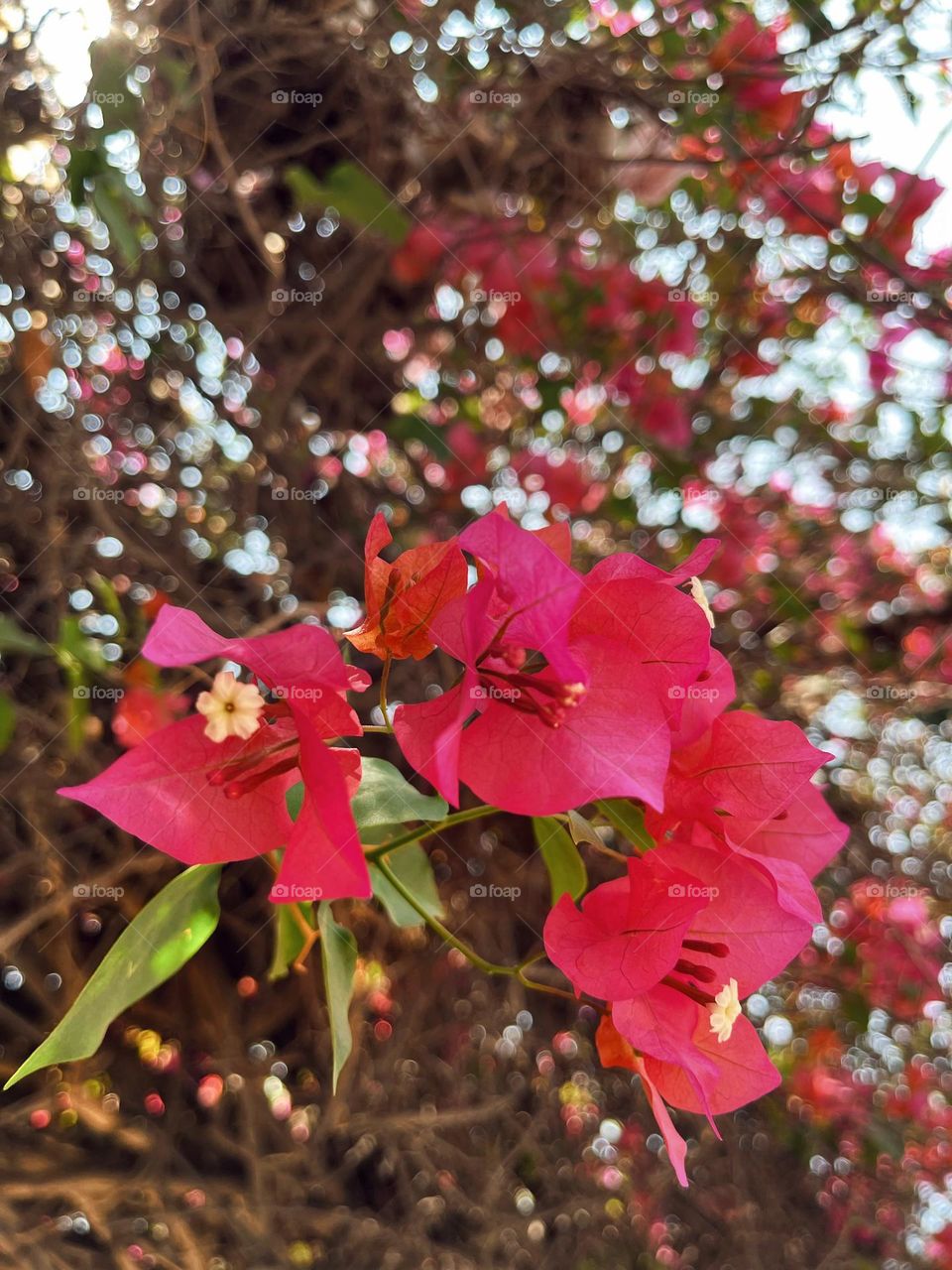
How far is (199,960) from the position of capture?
1115 mm

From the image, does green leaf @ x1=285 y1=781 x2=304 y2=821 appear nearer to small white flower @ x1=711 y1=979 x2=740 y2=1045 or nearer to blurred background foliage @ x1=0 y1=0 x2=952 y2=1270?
small white flower @ x1=711 y1=979 x2=740 y2=1045

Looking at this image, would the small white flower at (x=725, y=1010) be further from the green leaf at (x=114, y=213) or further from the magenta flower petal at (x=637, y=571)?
the green leaf at (x=114, y=213)

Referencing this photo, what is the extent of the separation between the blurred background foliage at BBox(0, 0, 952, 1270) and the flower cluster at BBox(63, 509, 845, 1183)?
437 millimetres

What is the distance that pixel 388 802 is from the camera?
0.46m

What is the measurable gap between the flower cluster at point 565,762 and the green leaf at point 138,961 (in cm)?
8

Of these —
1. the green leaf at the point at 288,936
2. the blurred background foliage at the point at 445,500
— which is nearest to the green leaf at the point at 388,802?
the green leaf at the point at 288,936

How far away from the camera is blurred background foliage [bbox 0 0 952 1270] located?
3.31 ft

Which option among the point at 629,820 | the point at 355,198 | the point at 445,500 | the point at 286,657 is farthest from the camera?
the point at 445,500

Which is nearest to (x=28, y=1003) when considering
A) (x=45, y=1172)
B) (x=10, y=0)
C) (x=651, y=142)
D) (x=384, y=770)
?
(x=45, y=1172)

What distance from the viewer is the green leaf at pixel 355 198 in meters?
1.02

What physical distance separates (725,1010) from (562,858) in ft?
0.38

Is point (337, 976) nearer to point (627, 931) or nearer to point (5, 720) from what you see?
point (627, 931)

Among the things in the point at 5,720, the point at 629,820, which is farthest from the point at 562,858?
the point at 5,720

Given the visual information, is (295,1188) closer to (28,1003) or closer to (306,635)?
(28,1003)
